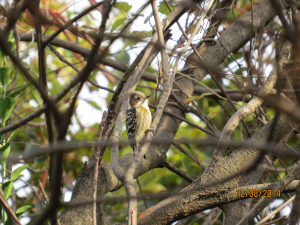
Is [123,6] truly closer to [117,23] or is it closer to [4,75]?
[117,23]

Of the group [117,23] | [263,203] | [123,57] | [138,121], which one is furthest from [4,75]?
[138,121]

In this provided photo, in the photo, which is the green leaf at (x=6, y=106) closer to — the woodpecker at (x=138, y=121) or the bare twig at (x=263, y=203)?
the bare twig at (x=263, y=203)

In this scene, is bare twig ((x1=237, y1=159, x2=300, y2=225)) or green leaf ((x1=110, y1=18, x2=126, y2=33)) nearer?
bare twig ((x1=237, y1=159, x2=300, y2=225))

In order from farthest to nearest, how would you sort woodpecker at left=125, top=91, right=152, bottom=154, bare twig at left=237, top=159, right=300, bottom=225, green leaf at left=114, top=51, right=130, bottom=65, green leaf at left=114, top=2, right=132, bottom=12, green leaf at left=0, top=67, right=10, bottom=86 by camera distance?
woodpecker at left=125, top=91, right=152, bottom=154 < green leaf at left=114, top=51, right=130, bottom=65 < green leaf at left=114, top=2, right=132, bottom=12 < green leaf at left=0, top=67, right=10, bottom=86 < bare twig at left=237, top=159, right=300, bottom=225

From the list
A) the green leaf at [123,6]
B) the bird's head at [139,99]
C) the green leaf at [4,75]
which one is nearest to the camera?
the green leaf at [4,75]

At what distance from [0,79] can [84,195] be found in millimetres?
1130

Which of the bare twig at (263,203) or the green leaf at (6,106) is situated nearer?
the bare twig at (263,203)

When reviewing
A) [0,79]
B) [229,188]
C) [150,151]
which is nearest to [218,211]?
[150,151]

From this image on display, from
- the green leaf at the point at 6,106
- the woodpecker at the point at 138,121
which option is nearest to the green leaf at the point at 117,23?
the green leaf at the point at 6,106
